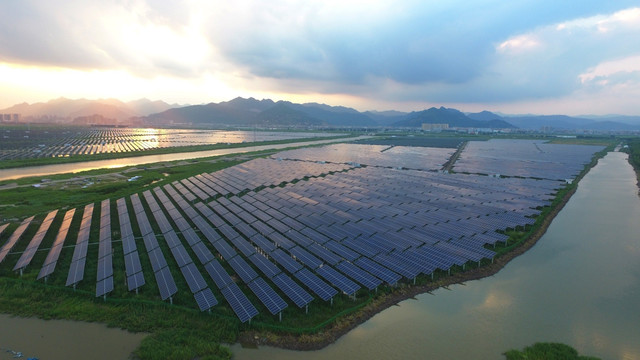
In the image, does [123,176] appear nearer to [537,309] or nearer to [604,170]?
[537,309]

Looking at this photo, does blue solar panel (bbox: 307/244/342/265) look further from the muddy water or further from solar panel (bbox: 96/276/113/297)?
solar panel (bbox: 96/276/113/297)

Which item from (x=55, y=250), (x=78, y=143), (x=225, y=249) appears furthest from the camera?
(x=78, y=143)

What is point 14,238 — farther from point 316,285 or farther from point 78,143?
point 78,143

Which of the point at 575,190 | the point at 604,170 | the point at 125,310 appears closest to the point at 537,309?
the point at 125,310

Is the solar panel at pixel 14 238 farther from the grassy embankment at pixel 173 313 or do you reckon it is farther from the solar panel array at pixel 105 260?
the solar panel array at pixel 105 260

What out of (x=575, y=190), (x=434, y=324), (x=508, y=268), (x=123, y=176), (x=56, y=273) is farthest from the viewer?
(x=123, y=176)

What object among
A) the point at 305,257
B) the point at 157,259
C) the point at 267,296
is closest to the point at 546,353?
the point at 267,296

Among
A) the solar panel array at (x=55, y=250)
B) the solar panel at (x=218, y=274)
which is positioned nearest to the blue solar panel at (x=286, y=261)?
the solar panel at (x=218, y=274)
